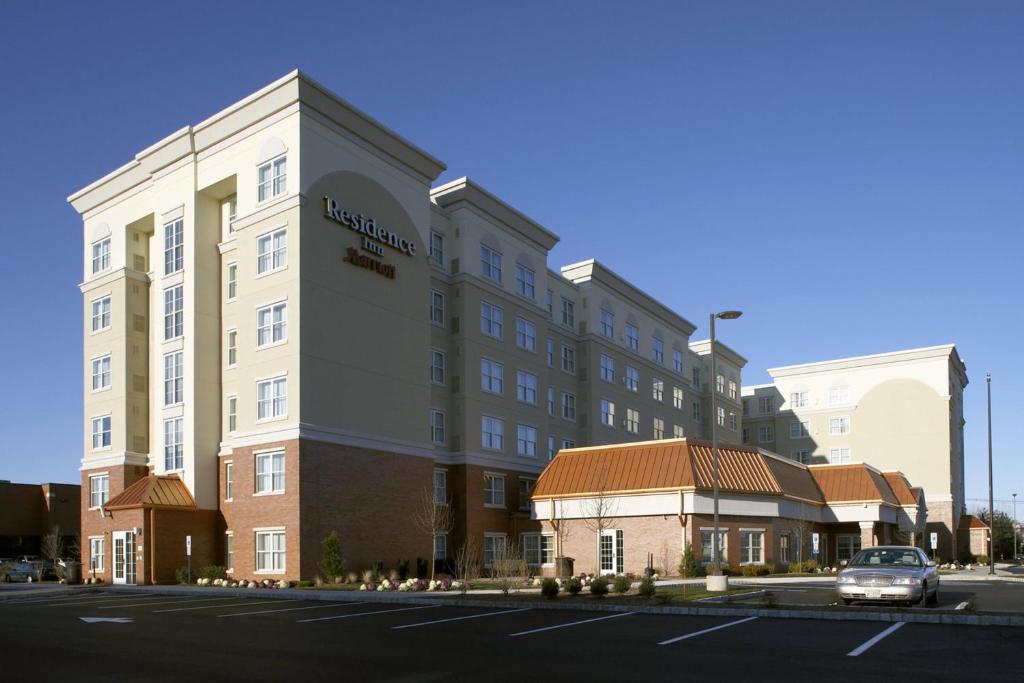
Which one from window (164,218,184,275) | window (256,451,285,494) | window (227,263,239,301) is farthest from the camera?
window (164,218,184,275)

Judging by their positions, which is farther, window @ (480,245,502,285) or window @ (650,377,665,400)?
window @ (650,377,665,400)

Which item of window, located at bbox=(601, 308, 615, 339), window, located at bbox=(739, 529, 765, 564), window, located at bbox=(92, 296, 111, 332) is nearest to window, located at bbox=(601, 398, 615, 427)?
window, located at bbox=(601, 308, 615, 339)

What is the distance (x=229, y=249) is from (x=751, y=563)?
28.1 m

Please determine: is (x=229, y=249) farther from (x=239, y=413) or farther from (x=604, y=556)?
(x=604, y=556)

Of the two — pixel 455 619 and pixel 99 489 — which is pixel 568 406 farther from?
pixel 455 619

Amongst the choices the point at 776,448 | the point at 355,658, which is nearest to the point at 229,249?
the point at 355,658

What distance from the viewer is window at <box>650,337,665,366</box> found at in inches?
2714

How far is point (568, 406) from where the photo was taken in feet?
193

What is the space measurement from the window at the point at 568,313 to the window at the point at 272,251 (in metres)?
23.4

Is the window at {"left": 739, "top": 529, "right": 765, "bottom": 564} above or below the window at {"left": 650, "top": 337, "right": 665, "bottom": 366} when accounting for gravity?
below

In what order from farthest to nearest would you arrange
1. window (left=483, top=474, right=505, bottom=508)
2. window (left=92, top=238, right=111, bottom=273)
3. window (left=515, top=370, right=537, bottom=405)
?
window (left=515, top=370, right=537, bottom=405)
window (left=483, top=474, right=505, bottom=508)
window (left=92, top=238, right=111, bottom=273)

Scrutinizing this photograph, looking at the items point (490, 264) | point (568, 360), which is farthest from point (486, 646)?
point (568, 360)

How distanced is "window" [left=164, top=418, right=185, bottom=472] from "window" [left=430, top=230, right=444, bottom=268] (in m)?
14.6

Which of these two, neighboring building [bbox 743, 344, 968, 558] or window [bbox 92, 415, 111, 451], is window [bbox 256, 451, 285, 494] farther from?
neighboring building [bbox 743, 344, 968, 558]
